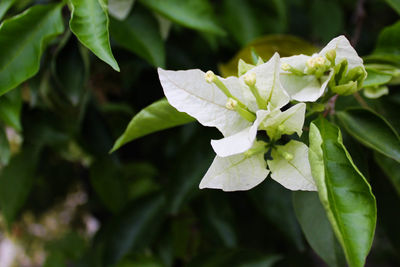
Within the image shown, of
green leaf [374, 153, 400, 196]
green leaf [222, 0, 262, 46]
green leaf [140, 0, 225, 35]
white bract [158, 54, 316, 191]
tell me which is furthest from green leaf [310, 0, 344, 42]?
white bract [158, 54, 316, 191]

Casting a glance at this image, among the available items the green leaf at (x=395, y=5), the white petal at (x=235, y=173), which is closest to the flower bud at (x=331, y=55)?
the white petal at (x=235, y=173)

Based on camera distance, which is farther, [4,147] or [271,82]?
[4,147]

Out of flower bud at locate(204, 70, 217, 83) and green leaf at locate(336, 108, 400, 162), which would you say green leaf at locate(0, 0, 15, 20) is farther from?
green leaf at locate(336, 108, 400, 162)

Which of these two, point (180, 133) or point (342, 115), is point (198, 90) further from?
point (180, 133)

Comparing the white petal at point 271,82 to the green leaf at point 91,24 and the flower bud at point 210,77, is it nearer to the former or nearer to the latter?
the flower bud at point 210,77

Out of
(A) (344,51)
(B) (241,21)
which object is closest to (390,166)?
(A) (344,51)

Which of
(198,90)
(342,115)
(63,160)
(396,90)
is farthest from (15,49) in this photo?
(63,160)

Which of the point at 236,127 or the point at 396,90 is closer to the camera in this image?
the point at 236,127

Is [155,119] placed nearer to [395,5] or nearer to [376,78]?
[376,78]
